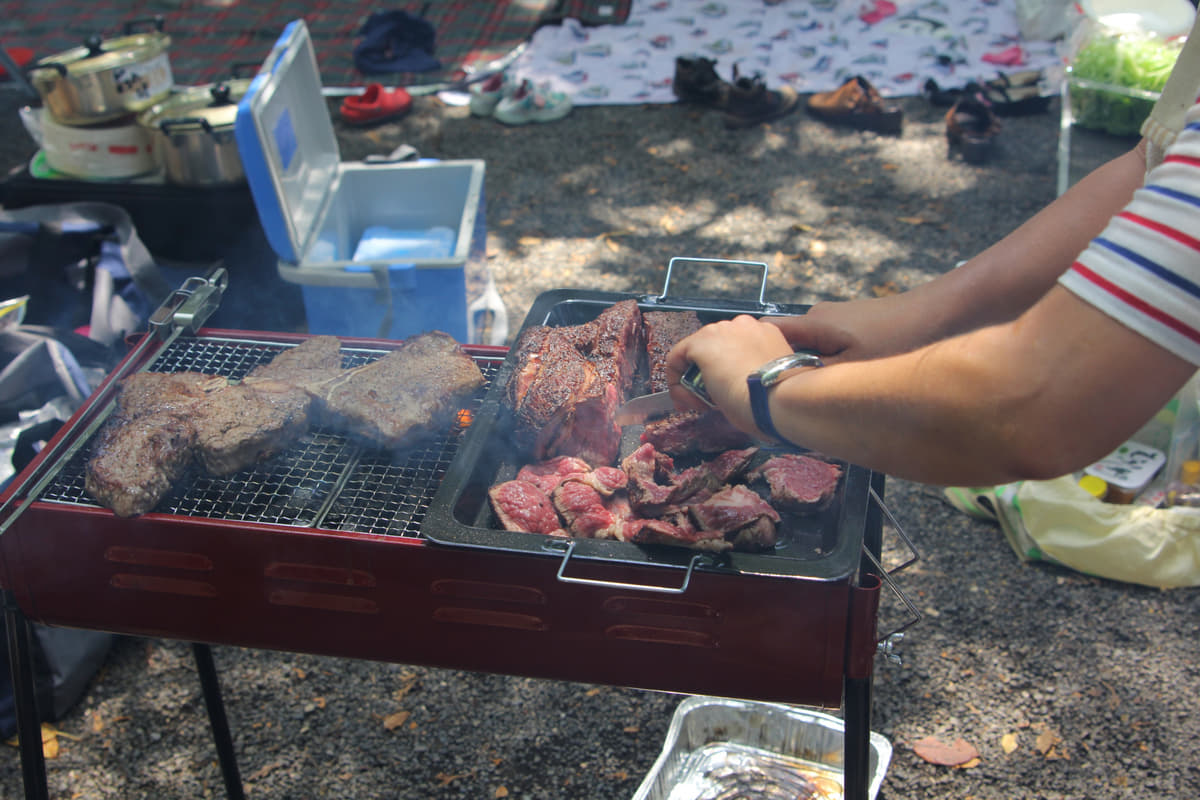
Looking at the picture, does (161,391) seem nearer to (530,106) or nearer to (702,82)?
(530,106)

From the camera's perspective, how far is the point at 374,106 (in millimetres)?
7504

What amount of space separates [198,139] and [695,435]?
3.66 metres

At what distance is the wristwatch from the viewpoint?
1.71 m

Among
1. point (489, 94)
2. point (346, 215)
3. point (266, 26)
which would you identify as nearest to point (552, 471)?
point (346, 215)

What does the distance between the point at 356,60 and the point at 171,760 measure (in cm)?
704

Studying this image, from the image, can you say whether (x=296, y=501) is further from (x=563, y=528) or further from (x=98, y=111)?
(x=98, y=111)

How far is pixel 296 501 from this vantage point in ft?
7.54

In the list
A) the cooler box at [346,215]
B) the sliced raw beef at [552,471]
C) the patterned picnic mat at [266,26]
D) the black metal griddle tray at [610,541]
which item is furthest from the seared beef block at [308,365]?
the patterned picnic mat at [266,26]

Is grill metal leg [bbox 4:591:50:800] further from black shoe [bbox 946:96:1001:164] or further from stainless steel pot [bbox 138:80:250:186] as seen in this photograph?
black shoe [bbox 946:96:1001:164]

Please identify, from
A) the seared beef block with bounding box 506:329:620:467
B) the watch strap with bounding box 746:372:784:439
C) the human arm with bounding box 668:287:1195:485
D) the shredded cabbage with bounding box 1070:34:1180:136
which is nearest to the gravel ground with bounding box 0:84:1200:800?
the seared beef block with bounding box 506:329:620:467

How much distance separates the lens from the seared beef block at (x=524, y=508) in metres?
2.15

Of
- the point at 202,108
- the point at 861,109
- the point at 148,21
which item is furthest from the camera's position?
the point at 861,109

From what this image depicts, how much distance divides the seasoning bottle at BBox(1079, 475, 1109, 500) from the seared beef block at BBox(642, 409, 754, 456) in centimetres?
229

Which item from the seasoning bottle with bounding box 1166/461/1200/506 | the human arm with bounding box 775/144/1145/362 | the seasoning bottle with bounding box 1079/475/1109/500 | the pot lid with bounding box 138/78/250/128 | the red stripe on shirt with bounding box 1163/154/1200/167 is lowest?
the seasoning bottle with bounding box 1079/475/1109/500
